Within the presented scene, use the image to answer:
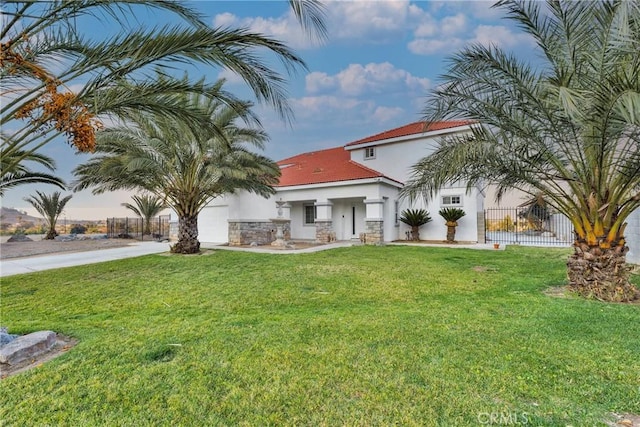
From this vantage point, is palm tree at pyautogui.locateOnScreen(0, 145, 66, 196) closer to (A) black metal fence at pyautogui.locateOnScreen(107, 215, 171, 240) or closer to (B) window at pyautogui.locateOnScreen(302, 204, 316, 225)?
(A) black metal fence at pyautogui.locateOnScreen(107, 215, 171, 240)

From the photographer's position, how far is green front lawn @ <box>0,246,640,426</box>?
9.29 feet

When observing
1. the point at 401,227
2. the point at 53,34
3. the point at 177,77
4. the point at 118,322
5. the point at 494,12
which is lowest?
the point at 118,322

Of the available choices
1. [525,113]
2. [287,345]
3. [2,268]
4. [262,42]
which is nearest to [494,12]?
[525,113]

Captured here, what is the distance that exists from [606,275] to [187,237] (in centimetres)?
1369

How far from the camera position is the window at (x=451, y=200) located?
18.1 m

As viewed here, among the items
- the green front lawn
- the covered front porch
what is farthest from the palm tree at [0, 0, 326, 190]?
the covered front porch

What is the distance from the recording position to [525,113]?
6781mm

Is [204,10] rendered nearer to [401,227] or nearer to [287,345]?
[287,345]

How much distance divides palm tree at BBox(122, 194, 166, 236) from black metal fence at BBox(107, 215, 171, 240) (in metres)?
0.21

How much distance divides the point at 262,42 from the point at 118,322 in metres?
5.16

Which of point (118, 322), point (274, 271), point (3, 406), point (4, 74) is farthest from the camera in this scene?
point (274, 271)

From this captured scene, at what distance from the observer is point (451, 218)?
17.4 meters

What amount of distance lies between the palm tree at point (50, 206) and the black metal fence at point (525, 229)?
88.3 feet

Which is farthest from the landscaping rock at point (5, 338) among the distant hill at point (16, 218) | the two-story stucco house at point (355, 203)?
the distant hill at point (16, 218)
